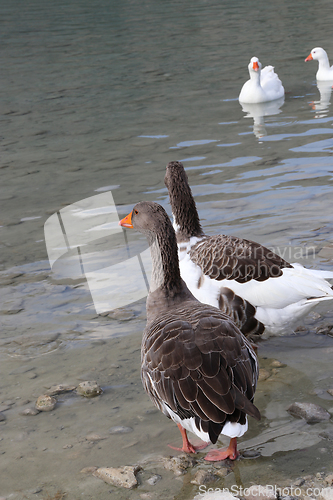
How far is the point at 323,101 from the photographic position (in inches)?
551

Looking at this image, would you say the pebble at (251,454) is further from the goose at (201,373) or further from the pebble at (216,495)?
the pebble at (216,495)

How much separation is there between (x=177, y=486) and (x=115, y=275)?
3.71 m

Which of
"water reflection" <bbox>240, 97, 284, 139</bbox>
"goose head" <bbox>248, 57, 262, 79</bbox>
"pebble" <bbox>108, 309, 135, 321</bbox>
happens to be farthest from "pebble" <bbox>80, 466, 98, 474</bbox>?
"goose head" <bbox>248, 57, 262, 79</bbox>

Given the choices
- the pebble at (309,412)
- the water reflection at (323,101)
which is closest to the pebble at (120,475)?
the pebble at (309,412)

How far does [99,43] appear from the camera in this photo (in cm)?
2481

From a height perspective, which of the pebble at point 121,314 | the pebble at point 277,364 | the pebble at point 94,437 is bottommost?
the pebble at point 277,364

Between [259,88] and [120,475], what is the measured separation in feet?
39.3

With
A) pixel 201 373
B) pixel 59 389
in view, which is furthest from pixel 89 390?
pixel 201 373

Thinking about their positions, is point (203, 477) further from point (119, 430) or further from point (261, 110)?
point (261, 110)

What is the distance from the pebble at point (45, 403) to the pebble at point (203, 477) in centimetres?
146

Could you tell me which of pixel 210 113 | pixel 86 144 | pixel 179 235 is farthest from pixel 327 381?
pixel 210 113

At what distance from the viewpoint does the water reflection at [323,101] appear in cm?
1298

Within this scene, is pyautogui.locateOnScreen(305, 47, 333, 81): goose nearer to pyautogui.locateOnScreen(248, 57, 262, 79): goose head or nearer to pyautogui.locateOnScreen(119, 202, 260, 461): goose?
pyautogui.locateOnScreen(248, 57, 262, 79): goose head

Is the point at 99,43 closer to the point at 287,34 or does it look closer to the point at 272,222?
the point at 287,34
